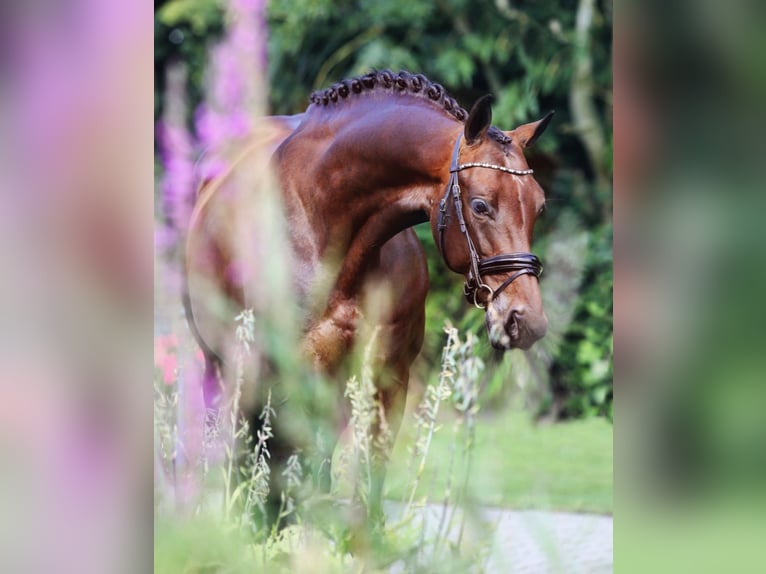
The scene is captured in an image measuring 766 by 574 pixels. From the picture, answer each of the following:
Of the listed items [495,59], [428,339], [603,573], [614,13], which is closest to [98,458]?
[428,339]

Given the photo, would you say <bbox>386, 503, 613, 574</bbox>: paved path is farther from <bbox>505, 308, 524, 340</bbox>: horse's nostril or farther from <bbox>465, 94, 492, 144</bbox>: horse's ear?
<bbox>465, 94, 492, 144</bbox>: horse's ear

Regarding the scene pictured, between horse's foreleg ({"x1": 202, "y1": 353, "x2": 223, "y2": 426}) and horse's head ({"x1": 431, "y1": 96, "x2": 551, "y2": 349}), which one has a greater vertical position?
horse's head ({"x1": 431, "y1": 96, "x2": 551, "y2": 349})

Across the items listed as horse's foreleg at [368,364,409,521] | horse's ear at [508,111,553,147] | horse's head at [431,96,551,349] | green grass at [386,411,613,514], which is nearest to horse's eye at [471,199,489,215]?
horse's head at [431,96,551,349]

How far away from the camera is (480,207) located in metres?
3.26

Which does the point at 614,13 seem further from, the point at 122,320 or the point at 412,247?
the point at 122,320

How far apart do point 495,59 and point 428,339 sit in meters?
1.11

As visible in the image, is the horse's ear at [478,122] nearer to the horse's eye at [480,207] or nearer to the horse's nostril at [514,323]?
the horse's eye at [480,207]

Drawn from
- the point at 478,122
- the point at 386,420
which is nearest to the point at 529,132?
the point at 478,122

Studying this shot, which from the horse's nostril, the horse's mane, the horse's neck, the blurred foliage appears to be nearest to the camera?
the horse's nostril

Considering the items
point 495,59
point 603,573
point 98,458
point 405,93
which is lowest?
point 603,573

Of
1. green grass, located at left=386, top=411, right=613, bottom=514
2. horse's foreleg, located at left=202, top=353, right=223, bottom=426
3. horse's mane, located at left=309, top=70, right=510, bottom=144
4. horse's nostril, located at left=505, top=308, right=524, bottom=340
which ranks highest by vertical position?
horse's mane, located at left=309, top=70, right=510, bottom=144

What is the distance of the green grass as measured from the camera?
3.62 meters

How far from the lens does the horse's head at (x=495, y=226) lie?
3209 mm

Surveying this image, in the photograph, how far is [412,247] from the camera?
3.68 m
